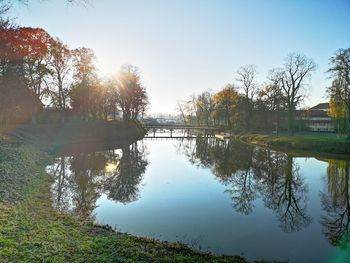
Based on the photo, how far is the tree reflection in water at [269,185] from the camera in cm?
1194

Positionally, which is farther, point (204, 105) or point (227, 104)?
point (204, 105)

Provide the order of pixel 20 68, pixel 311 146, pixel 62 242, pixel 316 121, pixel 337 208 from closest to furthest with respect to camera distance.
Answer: pixel 62 242, pixel 337 208, pixel 20 68, pixel 311 146, pixel 316 121

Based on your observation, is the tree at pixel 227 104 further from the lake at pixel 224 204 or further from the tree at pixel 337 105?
the lake at pixel 224 204

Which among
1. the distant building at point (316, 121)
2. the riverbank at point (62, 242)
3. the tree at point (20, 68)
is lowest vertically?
the riverbank at point (62, 242)

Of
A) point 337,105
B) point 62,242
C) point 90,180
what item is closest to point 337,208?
point 62,242

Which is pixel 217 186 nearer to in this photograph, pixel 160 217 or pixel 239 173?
pixel 239 173

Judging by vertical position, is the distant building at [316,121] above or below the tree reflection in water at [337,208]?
above

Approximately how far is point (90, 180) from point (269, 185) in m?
11.4

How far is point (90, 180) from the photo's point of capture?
1680cm

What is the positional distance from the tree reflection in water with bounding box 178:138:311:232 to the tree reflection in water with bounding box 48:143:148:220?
5.85 metres

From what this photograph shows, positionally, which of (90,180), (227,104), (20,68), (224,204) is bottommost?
(224,204)

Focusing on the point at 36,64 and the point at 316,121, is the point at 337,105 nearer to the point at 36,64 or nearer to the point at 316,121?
the point at 316,121

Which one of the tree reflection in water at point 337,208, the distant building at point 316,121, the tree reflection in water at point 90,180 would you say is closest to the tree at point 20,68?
the tree reflection in water at point 90,180

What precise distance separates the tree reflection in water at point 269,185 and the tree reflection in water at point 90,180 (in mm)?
5851
